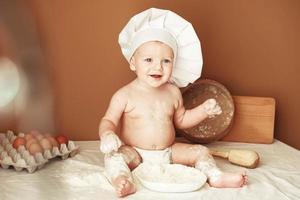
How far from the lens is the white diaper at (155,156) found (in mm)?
835

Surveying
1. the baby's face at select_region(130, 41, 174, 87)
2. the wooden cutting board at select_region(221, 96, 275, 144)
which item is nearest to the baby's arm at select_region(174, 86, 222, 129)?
the baby's face at select_region(130, 41, 174, 87)

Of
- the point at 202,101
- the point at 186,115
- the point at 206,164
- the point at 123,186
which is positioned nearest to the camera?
the point at 123,186

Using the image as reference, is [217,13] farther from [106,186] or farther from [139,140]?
[106,186]

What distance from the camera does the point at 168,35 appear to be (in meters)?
0.82

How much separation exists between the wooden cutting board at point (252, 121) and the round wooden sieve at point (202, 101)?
0.15 ft

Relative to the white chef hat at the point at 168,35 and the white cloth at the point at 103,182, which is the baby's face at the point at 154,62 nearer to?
the white chef hat at the point at 168,35

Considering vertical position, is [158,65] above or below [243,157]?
above

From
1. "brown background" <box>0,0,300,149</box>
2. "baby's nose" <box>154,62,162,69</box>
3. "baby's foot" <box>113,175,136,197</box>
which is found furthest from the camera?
"brown background" <box>0,0,300,149</box>

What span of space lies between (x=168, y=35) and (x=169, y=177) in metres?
0.30

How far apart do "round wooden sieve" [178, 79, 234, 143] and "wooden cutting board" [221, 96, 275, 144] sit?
4 cm

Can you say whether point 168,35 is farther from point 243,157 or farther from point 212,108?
point 243,157

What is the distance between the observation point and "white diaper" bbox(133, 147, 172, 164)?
835 mm

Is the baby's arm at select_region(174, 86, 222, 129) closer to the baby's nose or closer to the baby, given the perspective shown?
the baby

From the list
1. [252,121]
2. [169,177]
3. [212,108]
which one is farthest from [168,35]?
[252,121]
